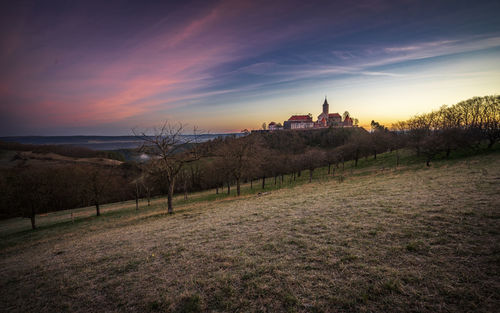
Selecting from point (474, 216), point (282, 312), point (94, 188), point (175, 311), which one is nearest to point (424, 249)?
point (474, 216)

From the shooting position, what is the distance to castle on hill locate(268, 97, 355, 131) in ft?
527

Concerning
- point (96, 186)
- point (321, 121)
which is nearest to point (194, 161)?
point (96, 186)

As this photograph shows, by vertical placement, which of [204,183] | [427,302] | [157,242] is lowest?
[204,183]

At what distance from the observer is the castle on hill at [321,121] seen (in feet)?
527

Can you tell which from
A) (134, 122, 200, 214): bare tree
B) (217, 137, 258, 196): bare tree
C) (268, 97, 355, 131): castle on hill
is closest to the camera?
(134, 122, 200, 214): bare tree

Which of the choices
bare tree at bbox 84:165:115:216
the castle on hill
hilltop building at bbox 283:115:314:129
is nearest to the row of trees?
bare tree at bbox 84:165:115:216

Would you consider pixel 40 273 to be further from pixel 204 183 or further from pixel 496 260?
pixel 204 183

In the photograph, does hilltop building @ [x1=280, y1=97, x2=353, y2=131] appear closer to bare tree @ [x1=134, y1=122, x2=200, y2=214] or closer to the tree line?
the tree line

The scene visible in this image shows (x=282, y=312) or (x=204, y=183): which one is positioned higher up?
(x=282, y=312)

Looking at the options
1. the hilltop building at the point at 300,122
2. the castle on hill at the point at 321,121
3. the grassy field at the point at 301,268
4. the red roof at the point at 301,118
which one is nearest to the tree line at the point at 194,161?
the grassy field at the point at 301,268

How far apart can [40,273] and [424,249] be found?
52.8 feet

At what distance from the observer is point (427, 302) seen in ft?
13.0

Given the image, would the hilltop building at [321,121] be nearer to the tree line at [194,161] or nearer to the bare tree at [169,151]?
the tree line at [194,161]

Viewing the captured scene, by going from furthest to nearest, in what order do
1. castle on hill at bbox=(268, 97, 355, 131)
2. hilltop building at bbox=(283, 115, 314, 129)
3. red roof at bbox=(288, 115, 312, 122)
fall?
red roof at bbox=(288, 115, 312, 122) → hilltop building at bbox=(283, 115, 314, 129) → castle on hill at bbox=(268, 97, 355, 131)
